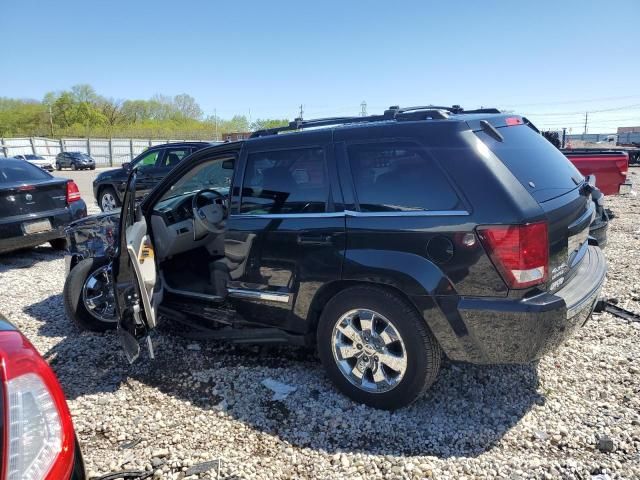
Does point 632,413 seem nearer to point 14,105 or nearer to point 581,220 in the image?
point 581,220

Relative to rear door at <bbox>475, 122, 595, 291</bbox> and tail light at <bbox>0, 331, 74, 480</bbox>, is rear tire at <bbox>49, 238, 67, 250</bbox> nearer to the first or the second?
tail light at <bbox>0, 331, 74, 480</bbox>

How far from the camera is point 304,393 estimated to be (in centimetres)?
332

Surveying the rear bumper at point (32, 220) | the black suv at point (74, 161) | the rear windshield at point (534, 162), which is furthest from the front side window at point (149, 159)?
the black suv at point (74, 161)

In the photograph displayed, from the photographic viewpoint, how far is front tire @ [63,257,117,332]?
4320mm

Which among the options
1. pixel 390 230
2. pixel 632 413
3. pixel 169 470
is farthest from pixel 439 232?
pixel 169 470

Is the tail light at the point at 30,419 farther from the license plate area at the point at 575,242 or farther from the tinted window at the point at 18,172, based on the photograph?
the tinted window at the point at 18,172

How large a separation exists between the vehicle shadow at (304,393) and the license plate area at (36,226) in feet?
10.2

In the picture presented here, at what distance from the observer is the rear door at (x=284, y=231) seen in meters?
3.07

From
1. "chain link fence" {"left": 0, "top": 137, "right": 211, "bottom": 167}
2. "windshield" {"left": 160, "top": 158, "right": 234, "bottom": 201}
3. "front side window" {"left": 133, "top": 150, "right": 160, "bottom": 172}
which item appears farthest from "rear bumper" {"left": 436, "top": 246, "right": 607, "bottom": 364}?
"chain link fence" {"left": 0, "top": 137, "right": 211, "bottom": 167}

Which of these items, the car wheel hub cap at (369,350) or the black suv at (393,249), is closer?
the black suv at (393,249)

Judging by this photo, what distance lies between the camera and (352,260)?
2.92 m

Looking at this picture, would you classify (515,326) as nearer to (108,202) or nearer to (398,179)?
(398,179)

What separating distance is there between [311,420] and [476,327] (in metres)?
1.21

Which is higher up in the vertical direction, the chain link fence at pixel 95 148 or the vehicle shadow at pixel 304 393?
the chain link fence at pixel 95 148
